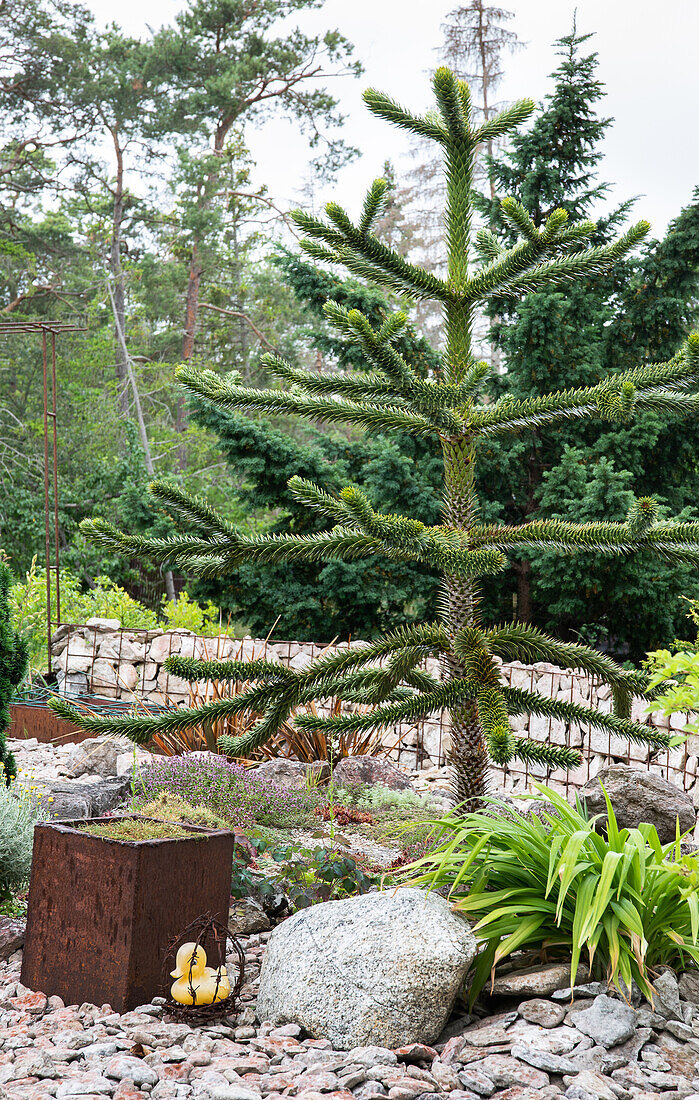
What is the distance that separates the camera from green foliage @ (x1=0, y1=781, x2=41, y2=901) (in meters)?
3.79

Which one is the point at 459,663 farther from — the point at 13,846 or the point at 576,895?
the point at 13,846

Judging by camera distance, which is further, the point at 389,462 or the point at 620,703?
the point at 389,462

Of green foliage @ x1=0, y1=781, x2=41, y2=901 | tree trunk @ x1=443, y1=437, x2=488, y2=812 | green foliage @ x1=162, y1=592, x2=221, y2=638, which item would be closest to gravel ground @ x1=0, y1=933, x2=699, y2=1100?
green foliage @ x1=0, y1=781, x2=41, y2=901

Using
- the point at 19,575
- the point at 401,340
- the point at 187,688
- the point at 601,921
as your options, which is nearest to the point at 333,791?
the point at 601,921

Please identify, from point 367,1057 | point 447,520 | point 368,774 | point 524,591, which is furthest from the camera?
point 524,591

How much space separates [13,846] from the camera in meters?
3.80

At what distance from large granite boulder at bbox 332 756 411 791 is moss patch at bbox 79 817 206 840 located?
2847 millimetres

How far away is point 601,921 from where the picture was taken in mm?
2889

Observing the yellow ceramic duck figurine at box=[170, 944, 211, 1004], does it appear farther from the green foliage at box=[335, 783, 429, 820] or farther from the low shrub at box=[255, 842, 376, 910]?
the green foliage at box=[335, 783, 429, 820]

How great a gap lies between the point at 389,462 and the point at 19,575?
377 inches

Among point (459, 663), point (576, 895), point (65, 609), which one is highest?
point (459, 663)

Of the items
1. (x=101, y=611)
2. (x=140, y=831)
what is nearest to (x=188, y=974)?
(x=140, y=831)

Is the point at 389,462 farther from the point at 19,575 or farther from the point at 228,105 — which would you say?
the point at 228,105

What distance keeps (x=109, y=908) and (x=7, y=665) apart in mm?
2328
